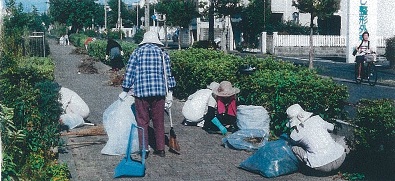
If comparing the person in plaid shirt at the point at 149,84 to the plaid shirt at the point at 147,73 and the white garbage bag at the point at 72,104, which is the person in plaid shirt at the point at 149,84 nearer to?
the plaid shirt at the point at 147,73

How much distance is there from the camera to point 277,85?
9414 millimetres

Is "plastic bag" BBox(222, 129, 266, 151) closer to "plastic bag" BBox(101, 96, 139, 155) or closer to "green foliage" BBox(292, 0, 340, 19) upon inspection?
"plastic bag" BBox(101, 96, 139, 155)

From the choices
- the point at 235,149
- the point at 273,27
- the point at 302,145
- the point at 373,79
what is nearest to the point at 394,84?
the point at 373,79

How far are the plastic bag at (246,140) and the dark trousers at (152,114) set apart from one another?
1.15 m

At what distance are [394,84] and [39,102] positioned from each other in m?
13.5

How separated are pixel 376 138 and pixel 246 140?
2.52m

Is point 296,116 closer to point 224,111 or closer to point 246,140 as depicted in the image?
point 246,140

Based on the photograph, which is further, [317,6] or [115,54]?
[317,6]

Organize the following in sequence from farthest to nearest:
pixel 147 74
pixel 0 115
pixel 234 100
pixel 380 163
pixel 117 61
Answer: pixel 117 61 < pixel 234 100 < pixel 147 74 < pixel 380 163 < pixel 0 115

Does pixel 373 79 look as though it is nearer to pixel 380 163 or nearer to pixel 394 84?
pixel 394 84

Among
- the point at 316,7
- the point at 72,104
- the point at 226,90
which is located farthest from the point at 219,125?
the point at 316,7

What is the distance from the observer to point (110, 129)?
8.95 metres

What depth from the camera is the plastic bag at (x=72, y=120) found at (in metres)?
10.5

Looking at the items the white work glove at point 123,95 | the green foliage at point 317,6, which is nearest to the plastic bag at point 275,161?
the white work glove at point 123,95
